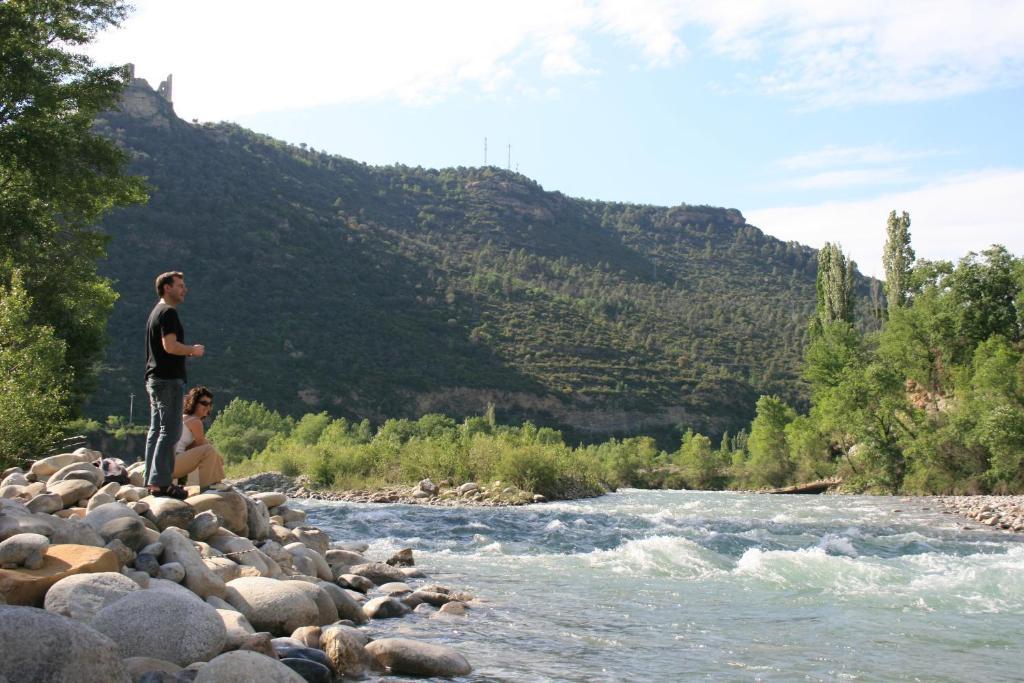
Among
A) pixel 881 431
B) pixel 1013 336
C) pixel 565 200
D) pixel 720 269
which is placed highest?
pixel 565 200

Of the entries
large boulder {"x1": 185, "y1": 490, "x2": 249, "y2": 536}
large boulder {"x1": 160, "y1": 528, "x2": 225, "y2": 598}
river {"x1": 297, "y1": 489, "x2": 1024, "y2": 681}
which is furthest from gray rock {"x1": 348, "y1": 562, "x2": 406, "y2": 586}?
large boulder {"x1": 160, "y1": 528, "x2": 225, "y2": 598}

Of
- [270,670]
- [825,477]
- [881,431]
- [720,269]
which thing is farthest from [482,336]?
[270,670]

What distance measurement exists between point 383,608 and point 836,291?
204 ft

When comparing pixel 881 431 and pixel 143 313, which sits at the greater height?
pixel 143 313

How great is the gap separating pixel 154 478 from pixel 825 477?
5224cm

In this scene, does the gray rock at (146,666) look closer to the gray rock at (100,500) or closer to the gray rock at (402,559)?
the gray rock at (100,500)

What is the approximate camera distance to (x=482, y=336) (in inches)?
3472

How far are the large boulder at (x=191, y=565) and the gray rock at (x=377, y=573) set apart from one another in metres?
4.73

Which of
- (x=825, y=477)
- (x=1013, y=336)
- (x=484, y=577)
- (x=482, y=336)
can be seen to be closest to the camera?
(x=484, y=577)

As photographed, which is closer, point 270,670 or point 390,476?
point 270,670

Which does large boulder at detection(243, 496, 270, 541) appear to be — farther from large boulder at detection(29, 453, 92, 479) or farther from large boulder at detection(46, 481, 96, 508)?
large boulder at detection(29, 453, 92, 479)

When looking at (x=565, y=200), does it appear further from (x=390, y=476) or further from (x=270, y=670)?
(x=270, y=670)

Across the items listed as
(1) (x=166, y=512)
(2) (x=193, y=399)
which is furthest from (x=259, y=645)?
(2) (x=193, y=399)

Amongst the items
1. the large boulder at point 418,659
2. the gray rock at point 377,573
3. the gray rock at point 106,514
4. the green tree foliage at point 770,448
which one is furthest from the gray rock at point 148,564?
the green tree foliage at point 770,448
